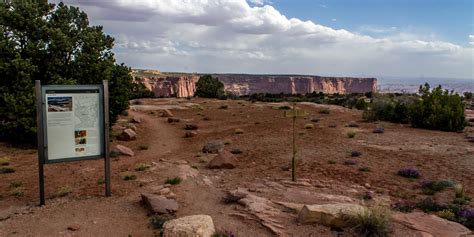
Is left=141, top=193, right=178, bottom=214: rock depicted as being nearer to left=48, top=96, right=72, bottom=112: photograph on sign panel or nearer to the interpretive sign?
the interpretive sign

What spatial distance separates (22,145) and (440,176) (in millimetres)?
16110

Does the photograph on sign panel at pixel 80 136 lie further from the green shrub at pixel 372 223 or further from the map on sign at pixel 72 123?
the green shrub at pixel 372 223

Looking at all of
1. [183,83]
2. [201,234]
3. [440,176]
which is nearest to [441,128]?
[440,176]

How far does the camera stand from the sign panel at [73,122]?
27.1 ft

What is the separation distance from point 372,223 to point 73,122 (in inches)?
265

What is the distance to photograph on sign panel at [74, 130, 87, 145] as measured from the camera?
28.1ft

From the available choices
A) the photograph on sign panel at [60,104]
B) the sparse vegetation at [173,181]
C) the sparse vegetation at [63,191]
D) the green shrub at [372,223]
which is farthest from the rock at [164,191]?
the green shrub at [372,223]

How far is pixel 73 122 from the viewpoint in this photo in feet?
28.0

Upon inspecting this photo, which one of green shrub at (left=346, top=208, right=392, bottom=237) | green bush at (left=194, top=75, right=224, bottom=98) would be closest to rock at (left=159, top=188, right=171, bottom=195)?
green shrub at (left=346, top=208, right=392, bottom=237)

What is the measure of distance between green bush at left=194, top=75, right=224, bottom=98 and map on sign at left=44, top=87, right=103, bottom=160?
49.2m

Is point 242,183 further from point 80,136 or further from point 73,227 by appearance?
point 73,227

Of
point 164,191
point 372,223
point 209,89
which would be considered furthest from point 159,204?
point 209,89

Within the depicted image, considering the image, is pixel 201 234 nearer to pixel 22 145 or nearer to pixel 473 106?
pixel 22 145

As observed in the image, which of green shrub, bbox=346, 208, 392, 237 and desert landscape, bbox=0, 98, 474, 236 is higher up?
green shrub, bbox=346, 208, 392, 237
